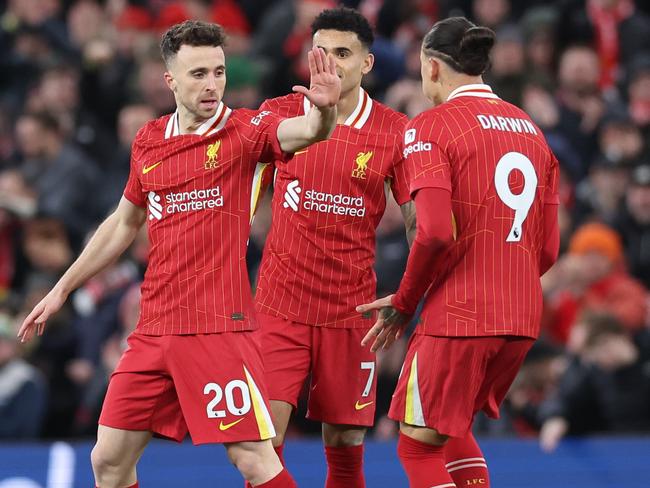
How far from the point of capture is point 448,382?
254 inches

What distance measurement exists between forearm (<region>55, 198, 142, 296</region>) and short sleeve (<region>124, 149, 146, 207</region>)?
116mm

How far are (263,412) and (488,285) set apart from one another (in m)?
1.11

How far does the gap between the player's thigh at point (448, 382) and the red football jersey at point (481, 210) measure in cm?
7

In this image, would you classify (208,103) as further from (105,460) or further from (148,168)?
(105,460)

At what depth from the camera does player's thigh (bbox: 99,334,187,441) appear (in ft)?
21.1

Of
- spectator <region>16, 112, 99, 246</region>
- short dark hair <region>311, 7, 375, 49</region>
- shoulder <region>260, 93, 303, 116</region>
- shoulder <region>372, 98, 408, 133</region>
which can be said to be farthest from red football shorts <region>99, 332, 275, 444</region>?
spectator <region>16, 112, 99, 246</region>

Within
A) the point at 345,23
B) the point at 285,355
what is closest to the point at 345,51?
the point at 345,23

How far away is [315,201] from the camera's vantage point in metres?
7.04

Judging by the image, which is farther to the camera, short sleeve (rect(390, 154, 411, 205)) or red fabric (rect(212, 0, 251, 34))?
red fabric (rect(212, 0, 251, 34))

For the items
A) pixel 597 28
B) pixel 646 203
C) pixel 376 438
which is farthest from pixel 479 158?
pixel 597 28

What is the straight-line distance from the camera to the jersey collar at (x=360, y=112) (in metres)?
7.18

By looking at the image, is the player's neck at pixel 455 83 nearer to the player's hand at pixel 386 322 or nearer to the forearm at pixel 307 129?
the forearm at pixel 307 129

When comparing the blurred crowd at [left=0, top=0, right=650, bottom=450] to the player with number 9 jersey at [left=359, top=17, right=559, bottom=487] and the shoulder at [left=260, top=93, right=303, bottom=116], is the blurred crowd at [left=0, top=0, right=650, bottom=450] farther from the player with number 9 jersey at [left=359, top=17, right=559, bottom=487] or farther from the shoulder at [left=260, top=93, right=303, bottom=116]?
the shoulder at [left=260, top=93, right=303, bottom=116]

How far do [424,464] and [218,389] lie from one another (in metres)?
0.96
